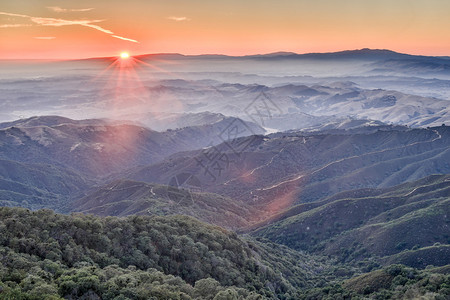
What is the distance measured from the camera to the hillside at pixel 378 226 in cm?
7294

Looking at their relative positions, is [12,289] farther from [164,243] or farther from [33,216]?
[164,243]

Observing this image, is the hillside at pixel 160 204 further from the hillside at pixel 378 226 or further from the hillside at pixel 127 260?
the hillside at pixel 127 260

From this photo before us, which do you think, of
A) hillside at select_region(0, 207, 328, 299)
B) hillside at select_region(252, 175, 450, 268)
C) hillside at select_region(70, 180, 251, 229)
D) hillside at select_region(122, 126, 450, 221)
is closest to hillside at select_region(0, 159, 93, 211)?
hillside at select_region(70, 180, 251, 229)

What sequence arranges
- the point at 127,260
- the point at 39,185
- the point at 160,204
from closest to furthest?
the point at 127,260 < the point at 160,204 < the point at 39,185

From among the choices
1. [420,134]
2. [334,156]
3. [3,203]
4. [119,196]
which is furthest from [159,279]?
[420,134]

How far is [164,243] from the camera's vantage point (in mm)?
47781

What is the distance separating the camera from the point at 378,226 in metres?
82.0

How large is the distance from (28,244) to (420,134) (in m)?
162

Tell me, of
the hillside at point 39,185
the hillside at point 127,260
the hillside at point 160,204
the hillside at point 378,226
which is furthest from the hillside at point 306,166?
the hillside at point 127,260

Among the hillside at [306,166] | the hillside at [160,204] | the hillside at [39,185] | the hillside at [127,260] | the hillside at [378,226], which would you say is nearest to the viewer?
the hillside at [127,260]

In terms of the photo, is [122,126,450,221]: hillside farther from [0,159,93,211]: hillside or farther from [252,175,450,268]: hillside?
[0,159,93,211]: hillside

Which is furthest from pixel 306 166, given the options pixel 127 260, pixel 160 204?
pixel 127 260

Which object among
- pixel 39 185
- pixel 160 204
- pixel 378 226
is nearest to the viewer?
pixel 378 226

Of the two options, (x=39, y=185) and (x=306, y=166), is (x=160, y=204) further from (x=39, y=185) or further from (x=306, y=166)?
(x=39, y=185)
